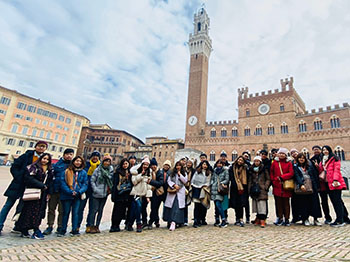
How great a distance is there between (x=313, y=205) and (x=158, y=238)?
4.45m

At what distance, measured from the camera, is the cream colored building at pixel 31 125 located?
36.4 m

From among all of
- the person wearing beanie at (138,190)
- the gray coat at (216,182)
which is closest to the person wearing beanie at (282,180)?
the gray coat at (216,182)

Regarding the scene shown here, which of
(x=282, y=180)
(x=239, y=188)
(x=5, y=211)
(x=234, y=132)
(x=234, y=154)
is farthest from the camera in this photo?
(x=234, y=132)

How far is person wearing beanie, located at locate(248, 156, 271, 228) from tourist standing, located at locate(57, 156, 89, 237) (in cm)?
466

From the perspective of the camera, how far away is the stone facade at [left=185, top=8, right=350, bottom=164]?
2783 centimetres

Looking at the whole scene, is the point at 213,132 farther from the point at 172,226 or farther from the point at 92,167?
the point at 92,167

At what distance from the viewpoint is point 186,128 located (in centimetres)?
4106

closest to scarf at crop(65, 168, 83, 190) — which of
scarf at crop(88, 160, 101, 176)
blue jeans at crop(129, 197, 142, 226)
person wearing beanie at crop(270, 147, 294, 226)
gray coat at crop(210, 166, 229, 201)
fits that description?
scarf at crop(88, 160, 101, 176)

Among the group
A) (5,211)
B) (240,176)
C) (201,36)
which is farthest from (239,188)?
(201,36)

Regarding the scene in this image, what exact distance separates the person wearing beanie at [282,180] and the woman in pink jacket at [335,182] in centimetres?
95

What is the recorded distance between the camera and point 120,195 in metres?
5.22

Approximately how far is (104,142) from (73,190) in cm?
4954

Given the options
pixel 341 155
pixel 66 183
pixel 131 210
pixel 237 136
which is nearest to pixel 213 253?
pixel 131 210

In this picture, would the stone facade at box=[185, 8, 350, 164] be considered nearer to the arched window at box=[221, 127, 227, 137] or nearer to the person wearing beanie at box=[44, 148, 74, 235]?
the arched window at box=[221, 127, 227, 137]
